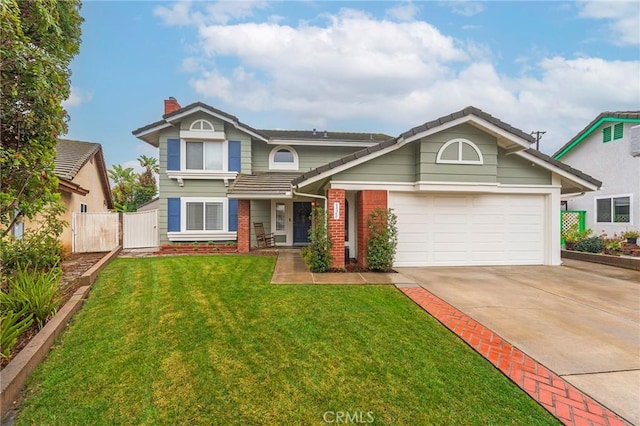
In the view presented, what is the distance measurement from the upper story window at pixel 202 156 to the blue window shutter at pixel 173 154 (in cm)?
38

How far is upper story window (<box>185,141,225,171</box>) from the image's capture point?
13.3 m

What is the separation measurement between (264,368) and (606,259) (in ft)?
41.2

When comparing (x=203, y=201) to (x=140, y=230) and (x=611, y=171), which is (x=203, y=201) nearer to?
(x=140, y=230)

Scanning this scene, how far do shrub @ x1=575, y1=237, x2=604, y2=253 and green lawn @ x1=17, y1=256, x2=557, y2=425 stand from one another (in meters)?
10.1

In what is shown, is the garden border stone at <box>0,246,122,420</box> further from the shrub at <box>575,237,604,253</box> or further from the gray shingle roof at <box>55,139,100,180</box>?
the shrub at <box>575,237,604,253</box>

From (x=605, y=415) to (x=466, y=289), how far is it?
394 cm

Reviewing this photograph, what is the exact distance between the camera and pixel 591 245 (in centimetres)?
1098

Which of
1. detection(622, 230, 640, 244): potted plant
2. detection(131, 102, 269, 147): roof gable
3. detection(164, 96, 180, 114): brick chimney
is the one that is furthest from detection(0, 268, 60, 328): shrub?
detection(622, 230, 640, 244): potted plant

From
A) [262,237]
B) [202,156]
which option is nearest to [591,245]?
[262,237]

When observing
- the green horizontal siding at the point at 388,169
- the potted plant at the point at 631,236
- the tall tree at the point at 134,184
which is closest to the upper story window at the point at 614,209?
the potted plant at the point at 631,236

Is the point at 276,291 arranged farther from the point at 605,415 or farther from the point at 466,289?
the point at 605,415

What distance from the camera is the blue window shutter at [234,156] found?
13.4 m

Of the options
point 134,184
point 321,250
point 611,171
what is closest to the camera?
point 321,250
